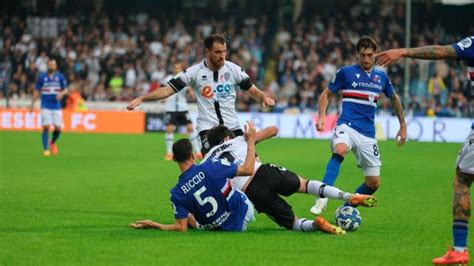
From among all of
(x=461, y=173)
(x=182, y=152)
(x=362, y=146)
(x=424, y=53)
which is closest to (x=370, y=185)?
(x=362, y=146)

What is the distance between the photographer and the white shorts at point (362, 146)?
12.9 m

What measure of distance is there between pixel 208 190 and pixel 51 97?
51.7ft

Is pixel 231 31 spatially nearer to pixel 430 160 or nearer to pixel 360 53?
pixel 430 160

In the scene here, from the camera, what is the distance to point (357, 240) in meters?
10.8

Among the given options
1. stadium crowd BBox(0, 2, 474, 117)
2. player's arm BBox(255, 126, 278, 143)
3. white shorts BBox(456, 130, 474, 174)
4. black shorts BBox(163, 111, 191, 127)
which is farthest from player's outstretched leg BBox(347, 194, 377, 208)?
stadium crowd BBox(0, 2, 474, 117)

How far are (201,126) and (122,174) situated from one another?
22.8 feet

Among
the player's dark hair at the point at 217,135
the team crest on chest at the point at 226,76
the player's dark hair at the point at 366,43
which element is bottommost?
the player's dark hair at the point at 217,135

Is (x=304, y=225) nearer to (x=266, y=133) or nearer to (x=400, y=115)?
(x=266, y=133)

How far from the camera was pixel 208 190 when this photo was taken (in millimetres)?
10914

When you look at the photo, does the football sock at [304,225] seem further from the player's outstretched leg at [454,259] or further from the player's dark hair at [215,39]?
the player's dark hair at [215,39]

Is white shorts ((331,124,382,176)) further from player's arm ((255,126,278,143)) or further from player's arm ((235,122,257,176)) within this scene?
player's arm ((235,122,257,176))

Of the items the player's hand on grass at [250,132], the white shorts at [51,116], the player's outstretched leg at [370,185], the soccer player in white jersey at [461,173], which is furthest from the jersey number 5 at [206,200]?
the white shorts at [51,116]

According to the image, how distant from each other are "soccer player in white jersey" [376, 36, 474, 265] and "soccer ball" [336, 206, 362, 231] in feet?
7.97

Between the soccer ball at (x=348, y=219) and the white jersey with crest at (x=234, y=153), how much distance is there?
1.15 meters
